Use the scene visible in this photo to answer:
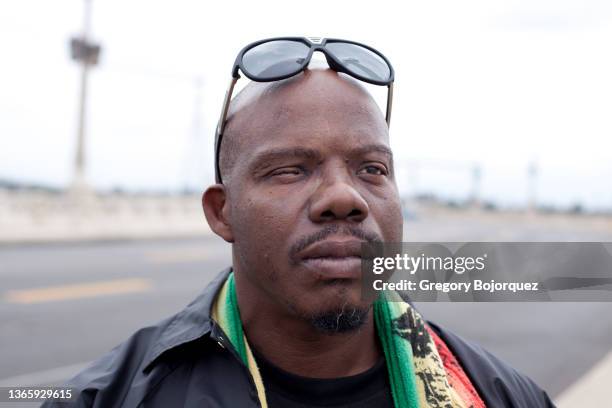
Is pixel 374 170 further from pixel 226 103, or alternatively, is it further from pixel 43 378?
pixel 43 378

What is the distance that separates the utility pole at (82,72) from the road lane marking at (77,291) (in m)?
10.8

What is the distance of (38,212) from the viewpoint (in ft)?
64.8

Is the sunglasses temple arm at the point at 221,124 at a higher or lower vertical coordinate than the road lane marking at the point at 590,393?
higher

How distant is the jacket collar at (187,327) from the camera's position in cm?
169

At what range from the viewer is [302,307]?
155cm

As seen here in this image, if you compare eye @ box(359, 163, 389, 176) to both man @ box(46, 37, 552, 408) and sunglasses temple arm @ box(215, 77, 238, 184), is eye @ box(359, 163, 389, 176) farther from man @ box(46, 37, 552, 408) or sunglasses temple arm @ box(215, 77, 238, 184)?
sunglasses temple arm @ box(215, 77, 238, 184)

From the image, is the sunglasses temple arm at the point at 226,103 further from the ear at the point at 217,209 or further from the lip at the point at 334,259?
the lip at the point at 334,259

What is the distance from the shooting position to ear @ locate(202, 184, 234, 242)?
184cm

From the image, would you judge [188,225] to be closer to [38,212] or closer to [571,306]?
[38,212]

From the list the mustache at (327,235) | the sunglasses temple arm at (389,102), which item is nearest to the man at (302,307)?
the mustache at (327,235)

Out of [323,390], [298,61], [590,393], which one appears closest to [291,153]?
[298,61]

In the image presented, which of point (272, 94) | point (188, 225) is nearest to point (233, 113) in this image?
point (272, 94)

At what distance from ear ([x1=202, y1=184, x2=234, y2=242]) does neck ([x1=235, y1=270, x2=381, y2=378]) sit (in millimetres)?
165

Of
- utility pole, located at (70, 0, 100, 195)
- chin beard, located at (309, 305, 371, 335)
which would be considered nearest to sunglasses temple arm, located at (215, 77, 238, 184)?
chin beard, located at (309, 305, 371, 335)
